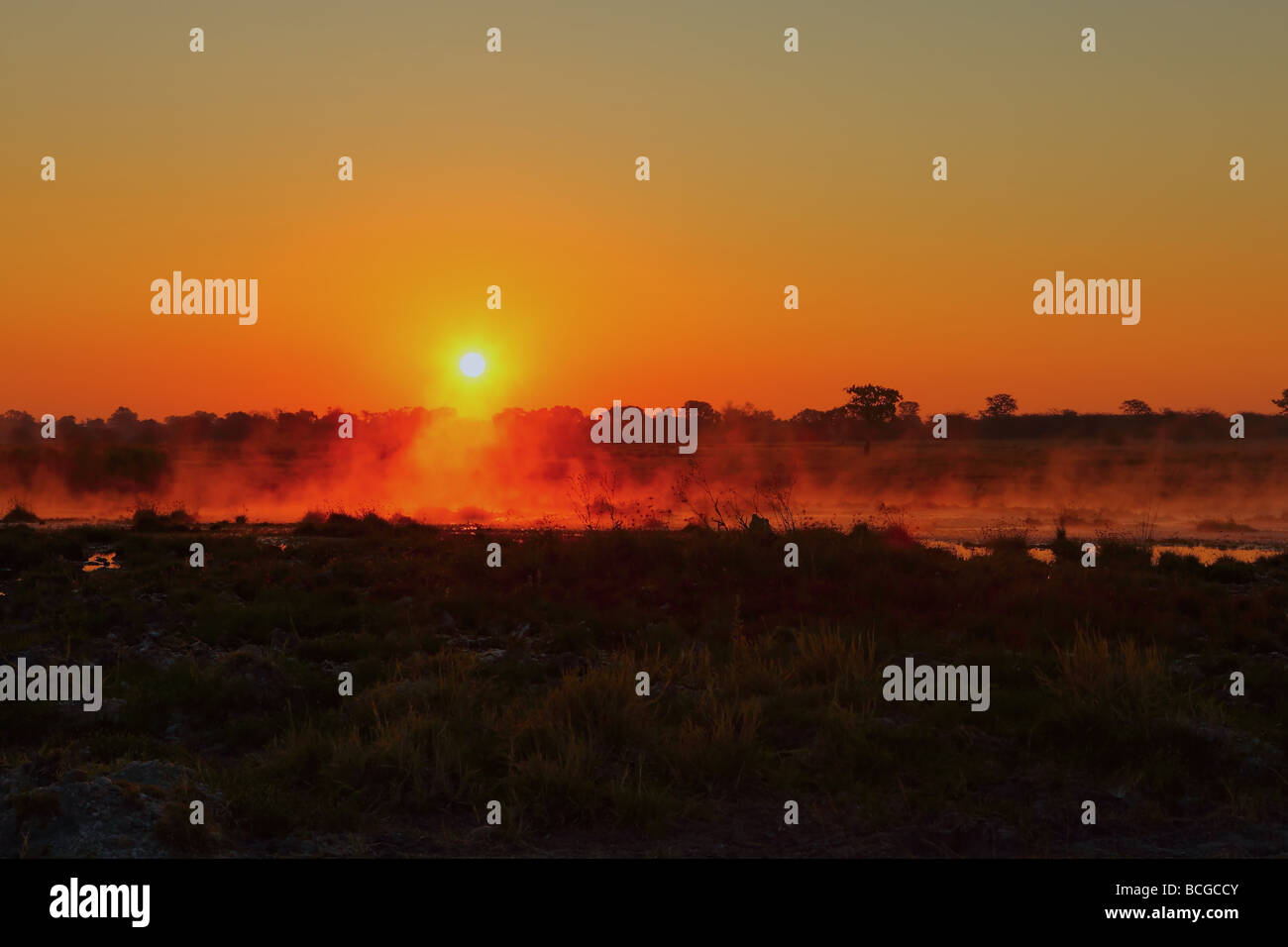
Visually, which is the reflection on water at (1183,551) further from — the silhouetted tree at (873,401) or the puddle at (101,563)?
the silhouetted tree at (873,401)

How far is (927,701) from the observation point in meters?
10.4

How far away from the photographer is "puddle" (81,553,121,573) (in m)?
19.4

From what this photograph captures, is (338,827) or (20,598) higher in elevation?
(20,598)

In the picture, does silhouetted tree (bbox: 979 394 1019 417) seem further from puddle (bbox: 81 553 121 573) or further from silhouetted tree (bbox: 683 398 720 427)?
puddle (bbox: 81 553 121 573)

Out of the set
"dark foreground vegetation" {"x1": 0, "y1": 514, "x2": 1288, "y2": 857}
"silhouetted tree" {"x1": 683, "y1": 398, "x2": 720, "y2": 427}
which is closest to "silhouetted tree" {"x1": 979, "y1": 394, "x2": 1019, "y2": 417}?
"silhouetted tree" {"x1": 683, "y1": 398, "x2": 720, "y2": 427}

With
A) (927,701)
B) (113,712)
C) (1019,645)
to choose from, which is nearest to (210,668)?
(113,712)

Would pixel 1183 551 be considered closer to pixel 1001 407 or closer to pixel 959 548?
pixel 959 548

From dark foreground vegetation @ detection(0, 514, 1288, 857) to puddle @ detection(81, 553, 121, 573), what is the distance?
6.63 ft

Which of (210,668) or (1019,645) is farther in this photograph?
(1019,645)

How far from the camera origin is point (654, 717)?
9984mm
